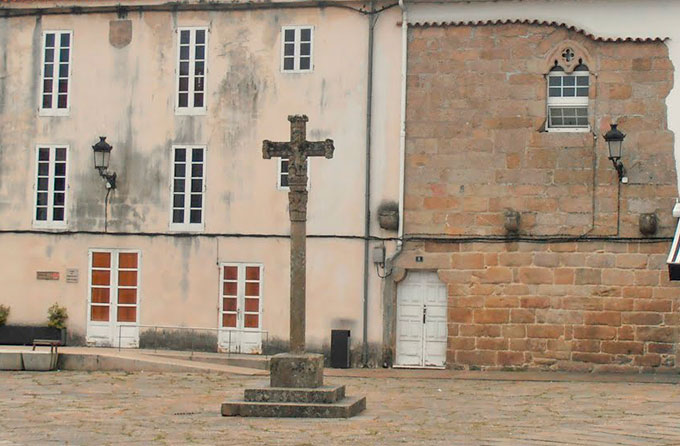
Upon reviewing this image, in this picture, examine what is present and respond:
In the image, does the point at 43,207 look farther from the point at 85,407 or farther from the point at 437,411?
the point at 437,411

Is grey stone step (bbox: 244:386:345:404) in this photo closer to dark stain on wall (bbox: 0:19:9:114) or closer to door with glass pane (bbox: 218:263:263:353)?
door with glass pane (bbox: 218:263:263:353)

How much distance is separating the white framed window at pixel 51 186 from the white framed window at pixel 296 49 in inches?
179

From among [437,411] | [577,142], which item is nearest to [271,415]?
[437,411]

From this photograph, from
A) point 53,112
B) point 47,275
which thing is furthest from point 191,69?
point 47,275

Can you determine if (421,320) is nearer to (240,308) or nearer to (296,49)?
(240,308)

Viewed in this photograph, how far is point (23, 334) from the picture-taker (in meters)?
26.2

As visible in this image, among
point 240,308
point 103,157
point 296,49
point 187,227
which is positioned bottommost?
point 240,308

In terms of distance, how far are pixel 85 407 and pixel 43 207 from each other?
9.33 meters

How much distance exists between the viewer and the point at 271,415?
54.5ft

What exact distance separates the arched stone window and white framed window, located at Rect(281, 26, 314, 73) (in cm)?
435

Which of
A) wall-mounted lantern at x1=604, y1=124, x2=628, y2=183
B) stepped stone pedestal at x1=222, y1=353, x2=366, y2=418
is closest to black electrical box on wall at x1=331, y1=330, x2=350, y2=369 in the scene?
wall-mounted lantern at x1=604, y1=124, x2=628, y2=183

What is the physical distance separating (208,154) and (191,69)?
64.1 inches

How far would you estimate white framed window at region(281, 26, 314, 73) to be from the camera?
83.3 ft

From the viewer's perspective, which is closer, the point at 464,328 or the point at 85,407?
the point at 85,407
